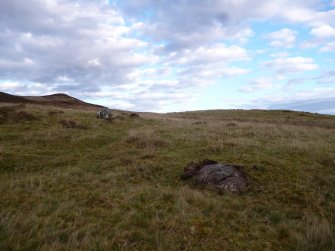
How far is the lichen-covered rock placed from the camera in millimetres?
10523

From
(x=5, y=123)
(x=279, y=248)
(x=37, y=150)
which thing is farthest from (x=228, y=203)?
(x=5, y=123)

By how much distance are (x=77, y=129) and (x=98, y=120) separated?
4.84 m

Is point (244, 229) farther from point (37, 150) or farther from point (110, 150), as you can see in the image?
point (37, 150)

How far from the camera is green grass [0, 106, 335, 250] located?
6707mm

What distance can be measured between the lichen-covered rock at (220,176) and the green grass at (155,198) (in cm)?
37

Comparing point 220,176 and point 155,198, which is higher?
point 220,176

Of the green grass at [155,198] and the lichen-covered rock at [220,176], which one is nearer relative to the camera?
the green grass at [155,198]

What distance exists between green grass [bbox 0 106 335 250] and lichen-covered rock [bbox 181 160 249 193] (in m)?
0.37

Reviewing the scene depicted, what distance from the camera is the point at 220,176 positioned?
11.0m

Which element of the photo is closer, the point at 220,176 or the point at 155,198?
the point at 155,198

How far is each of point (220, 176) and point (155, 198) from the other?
8.81 feet

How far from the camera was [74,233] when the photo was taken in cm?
648

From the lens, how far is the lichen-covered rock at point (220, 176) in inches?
414

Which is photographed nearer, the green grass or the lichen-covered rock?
the green grass
